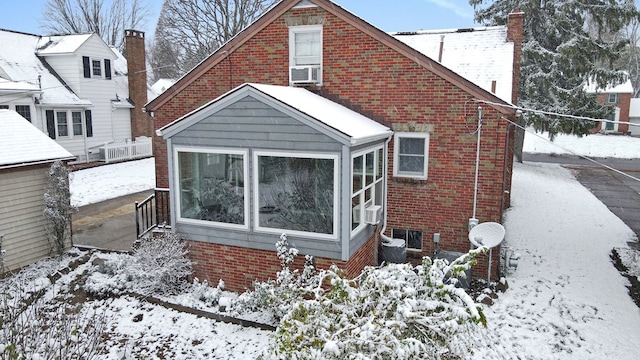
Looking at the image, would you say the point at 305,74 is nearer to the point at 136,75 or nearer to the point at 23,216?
the point at 23,216

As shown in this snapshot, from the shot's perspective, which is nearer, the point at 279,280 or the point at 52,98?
the point at 279,280

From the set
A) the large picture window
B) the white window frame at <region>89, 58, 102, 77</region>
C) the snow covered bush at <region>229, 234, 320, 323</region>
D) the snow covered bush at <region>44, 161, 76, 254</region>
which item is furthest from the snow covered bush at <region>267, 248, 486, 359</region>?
the white window frame at <region>89, 58, 102, 77</region>

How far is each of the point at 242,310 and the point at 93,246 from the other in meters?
5.51

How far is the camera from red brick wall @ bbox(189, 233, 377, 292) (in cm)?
869

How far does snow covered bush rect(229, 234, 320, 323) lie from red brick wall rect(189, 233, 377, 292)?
247mm

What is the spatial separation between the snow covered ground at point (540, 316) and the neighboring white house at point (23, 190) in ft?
10.2

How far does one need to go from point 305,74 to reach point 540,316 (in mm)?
7037

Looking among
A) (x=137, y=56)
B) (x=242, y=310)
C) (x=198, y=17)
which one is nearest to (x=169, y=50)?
(x=198, y=17)

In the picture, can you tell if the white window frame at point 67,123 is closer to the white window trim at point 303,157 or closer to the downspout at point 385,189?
the white window trim at point 303,157

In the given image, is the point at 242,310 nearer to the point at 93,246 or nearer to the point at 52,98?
the point at 93,246

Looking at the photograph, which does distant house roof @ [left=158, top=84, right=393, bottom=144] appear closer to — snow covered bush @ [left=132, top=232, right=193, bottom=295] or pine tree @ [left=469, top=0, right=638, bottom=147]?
snow covered bush @ [left=132, top=232, right=193, bottom=295]

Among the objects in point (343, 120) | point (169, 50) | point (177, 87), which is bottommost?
point (343, 120)

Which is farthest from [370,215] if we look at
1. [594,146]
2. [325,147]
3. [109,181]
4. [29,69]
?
[594,146]

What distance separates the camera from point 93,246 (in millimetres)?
11461
